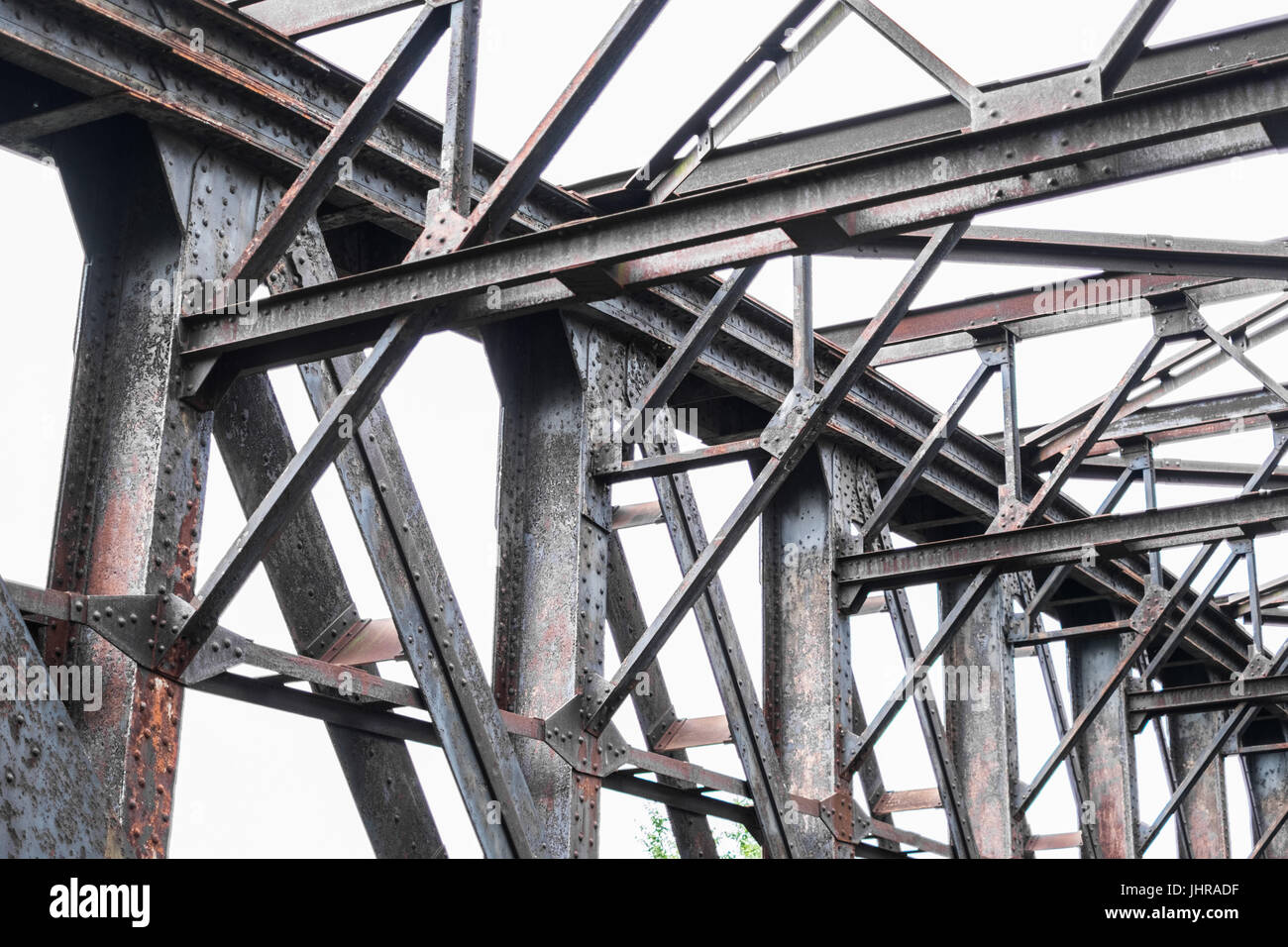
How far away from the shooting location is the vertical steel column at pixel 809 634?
1133cm

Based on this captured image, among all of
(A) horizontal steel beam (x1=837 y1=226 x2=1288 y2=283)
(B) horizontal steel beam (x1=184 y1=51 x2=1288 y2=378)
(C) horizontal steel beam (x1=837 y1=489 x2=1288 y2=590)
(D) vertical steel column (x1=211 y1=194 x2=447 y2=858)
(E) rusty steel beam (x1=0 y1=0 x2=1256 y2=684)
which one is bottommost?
(D) vertical steel column (x1=211 y1=194 x2=447 y2=858)

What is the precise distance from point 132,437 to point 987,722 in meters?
8.31

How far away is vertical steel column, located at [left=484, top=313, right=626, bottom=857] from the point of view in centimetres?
882

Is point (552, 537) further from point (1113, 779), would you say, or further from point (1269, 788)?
point (1269, 788)

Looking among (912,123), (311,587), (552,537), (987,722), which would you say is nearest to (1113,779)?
(987,722)

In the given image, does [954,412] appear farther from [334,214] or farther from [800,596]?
[334,214]

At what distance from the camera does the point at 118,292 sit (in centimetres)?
776

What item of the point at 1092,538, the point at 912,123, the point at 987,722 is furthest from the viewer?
the point at 987,722

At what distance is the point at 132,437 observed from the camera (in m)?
7.43

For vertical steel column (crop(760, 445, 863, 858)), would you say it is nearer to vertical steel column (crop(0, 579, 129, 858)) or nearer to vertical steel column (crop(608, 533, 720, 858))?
vertical steel column (crop(608, 533, 720, 858))

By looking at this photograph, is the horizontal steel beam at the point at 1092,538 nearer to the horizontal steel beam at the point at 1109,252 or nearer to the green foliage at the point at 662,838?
the horizontal steel beam at the point at 1109,252

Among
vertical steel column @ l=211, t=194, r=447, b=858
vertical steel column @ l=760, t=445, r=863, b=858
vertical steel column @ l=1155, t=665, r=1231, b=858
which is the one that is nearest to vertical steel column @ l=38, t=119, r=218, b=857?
vertical steel column @ l=211, t=194, r=447, b=858

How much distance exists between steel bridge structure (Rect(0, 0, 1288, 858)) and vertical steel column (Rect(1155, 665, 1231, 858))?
337 inches

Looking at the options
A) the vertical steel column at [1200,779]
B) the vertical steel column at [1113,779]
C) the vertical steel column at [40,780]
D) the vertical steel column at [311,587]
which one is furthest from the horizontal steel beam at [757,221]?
the vertical steel column at [1200,779]
